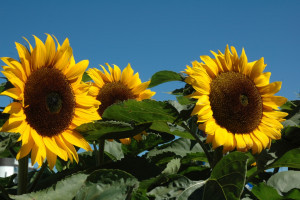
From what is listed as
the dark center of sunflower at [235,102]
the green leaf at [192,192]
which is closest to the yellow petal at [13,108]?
the green leaf at [192,192]

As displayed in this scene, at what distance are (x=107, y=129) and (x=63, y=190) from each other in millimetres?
279

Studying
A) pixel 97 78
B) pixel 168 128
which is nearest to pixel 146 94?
pixel 97 78

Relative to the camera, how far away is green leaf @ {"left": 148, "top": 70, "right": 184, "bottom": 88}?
75.1 inches

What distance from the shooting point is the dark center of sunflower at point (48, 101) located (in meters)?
1.71

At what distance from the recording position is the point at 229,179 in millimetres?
1603

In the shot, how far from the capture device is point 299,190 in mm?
1777

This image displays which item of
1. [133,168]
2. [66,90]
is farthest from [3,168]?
[133,168]

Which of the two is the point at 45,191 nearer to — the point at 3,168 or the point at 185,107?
the point at 185,107

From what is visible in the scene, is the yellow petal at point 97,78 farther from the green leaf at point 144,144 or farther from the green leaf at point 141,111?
the green leaf at point 141,111

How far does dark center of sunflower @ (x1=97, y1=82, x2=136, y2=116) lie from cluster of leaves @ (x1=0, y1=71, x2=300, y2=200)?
1.14 feet

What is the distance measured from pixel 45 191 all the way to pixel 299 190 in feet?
3.43

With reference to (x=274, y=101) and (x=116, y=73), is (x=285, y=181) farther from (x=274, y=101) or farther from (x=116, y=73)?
(x=116, y=73)

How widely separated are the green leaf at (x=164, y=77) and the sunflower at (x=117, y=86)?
0.56 m

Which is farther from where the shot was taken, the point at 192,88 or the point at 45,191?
the point at 192,88
